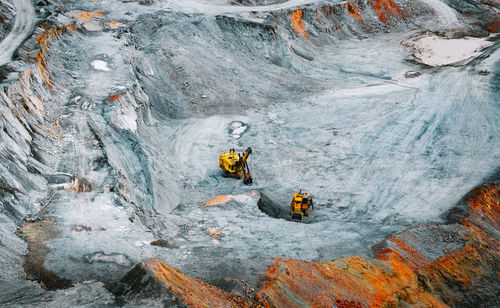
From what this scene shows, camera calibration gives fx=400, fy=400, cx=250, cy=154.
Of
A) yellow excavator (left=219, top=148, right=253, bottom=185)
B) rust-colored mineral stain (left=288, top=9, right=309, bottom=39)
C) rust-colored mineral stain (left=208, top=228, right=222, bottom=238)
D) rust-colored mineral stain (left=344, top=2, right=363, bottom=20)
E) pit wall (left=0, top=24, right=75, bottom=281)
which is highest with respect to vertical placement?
rust-colored mineral stain (left=344, top=2, right=363, bottom=20)

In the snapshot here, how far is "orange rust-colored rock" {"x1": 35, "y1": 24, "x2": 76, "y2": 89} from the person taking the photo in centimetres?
2161

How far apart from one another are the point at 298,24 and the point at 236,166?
72.7 ft

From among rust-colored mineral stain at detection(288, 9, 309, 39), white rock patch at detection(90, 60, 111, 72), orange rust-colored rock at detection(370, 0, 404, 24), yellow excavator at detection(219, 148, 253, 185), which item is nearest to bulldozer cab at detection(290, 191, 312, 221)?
yellow excavator at detection(219, 148, 253, 185)

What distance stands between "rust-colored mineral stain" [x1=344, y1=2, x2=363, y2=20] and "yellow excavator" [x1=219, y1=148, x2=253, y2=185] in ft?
→ 93.7

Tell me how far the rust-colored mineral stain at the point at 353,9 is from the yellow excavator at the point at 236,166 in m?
28.6

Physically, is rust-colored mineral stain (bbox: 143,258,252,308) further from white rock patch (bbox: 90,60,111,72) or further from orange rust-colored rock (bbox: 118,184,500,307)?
white rock patch (bbox: 90,60,111,72)

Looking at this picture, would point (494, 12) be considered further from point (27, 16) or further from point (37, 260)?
point (37, 260)

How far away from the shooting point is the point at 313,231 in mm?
17703

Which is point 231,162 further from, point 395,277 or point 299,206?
point 395,277

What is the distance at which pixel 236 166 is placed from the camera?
22.8 meters

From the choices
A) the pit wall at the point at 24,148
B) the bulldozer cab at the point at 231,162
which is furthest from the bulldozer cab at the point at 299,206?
the pit wall at the point at 24,148

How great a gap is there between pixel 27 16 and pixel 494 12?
1985 inches

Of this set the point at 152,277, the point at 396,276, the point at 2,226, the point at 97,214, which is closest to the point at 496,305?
the point at 396,276

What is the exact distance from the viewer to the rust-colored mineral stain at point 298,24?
3891 cm
